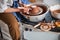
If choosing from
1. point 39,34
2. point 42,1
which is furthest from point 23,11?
point 42,1

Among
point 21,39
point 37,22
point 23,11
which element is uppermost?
point 23,11

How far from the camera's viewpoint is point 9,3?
1.58 meters

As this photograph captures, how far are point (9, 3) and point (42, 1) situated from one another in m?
0.41

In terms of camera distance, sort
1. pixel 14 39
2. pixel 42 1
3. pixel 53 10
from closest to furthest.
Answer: pixel 14 39
pixel 53 10
pixel 42 1

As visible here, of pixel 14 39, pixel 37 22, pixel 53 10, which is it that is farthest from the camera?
pixel 53 10

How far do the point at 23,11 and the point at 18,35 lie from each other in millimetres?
207

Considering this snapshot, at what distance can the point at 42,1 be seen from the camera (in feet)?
6.11

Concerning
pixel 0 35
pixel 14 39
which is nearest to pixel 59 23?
pixel 14 39

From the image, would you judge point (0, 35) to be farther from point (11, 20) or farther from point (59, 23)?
point (59, 23)

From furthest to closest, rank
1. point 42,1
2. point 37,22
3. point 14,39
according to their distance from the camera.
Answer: point 42,1
point 37,22
point 14,39

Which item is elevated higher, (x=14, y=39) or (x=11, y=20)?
(x=11, y=20)

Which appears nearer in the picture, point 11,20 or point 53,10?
point 11,20

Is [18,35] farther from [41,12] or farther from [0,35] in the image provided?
[41,12]

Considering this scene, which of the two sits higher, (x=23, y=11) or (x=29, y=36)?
(x=23, y=11)
